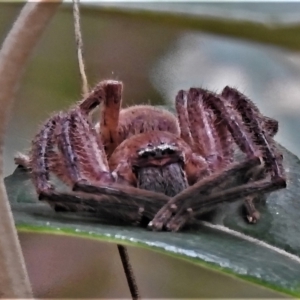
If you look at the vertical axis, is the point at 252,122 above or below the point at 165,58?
below

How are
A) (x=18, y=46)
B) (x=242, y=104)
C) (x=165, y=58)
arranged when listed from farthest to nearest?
1. (x=165, y=58)
2. (x=242, y=104)
3. (x=18, y=46)

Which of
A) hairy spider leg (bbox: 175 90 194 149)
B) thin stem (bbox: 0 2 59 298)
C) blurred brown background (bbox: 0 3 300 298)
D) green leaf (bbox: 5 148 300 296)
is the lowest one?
green leaf (bbox: 5 148 300 296)

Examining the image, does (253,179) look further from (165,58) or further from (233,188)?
(165,58)

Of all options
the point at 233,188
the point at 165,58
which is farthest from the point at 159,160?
the point at 165,58

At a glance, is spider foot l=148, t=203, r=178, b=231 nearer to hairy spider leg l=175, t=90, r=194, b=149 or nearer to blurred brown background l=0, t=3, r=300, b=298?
hairy spider leg l=175, t=90, r=194, b=149

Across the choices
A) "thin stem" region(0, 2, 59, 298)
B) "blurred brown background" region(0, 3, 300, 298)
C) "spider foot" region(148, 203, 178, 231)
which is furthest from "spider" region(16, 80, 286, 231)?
"blurred brown background" region(0, 3, 300, 298)

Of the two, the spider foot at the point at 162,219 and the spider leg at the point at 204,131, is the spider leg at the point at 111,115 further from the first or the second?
the spider foot at the point at 162,219

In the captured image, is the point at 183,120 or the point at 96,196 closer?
the point at 96,196

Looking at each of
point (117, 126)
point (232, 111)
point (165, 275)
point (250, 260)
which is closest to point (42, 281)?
point (165, 275)
